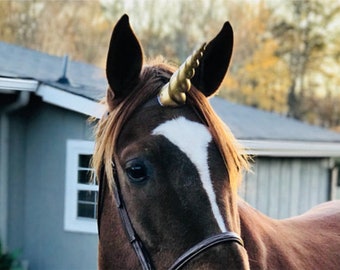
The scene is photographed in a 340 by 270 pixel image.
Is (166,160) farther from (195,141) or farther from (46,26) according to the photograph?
(46,26)

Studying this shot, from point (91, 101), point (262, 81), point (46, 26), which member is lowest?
point (91, 101)

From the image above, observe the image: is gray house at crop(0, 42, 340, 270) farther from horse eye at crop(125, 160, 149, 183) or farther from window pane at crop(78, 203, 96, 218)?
horse eye at crop(125, 160, 149, 183)

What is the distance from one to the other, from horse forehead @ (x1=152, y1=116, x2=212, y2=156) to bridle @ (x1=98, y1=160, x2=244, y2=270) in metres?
0.25

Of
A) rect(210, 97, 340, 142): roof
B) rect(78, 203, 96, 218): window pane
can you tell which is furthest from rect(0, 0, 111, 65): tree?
rect(78, 203, 96, 218): window pane

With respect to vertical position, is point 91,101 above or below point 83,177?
above

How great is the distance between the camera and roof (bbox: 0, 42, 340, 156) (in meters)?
6.37

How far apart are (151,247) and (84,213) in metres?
5.13

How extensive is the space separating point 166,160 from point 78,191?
16.6 feet

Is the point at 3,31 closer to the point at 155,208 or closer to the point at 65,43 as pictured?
the point at 65,43

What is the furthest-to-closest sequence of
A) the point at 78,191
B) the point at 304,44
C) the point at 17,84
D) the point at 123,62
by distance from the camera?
the point at 304,44
the point at 78,191
the point at 17,84
the point at 123,62

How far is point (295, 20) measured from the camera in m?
23.1

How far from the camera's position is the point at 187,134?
167 cm

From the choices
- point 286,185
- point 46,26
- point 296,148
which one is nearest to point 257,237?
point 296,148

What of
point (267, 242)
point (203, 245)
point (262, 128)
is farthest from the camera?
point (262, 128)
